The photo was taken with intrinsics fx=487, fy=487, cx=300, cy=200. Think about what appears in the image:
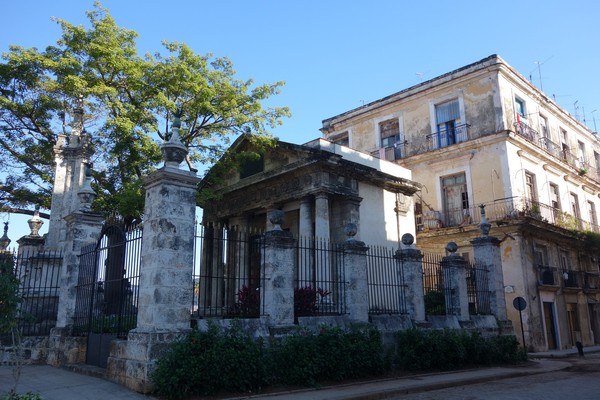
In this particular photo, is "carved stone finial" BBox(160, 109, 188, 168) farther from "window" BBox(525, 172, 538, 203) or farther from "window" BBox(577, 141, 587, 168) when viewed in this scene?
"window" BBox(577, 141, 587, 168)

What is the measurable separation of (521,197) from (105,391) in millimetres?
19533

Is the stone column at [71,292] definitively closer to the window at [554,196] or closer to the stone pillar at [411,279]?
the stone pillar at [411,279]

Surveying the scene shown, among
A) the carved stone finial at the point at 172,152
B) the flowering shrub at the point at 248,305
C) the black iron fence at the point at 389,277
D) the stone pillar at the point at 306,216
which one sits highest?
the stone pillar at the point at 306,216

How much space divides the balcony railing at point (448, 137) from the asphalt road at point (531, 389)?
46.2ft

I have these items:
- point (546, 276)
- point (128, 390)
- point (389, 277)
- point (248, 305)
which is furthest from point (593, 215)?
point (128, 390)

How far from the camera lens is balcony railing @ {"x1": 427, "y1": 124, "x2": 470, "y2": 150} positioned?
23609mm

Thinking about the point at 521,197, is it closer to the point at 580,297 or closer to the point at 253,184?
the point at 580,297

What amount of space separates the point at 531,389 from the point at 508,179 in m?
14.2

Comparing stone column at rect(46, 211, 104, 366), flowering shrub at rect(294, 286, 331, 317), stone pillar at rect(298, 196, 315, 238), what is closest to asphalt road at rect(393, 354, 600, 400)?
flowering shrub at rect(294, 286, 331, 317)

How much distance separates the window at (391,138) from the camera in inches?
1024

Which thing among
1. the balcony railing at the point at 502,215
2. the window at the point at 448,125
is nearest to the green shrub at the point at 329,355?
the balcony railing at the point at 502,215

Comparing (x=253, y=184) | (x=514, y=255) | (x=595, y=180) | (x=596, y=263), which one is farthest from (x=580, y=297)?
(x=253, y=184)

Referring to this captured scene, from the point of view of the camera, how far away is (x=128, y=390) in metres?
7.61

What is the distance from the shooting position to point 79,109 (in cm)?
1454
